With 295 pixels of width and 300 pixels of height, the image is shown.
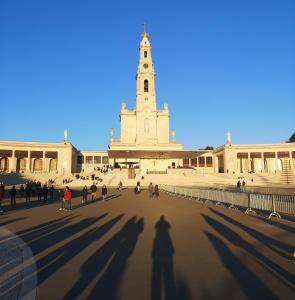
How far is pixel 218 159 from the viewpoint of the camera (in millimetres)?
99750

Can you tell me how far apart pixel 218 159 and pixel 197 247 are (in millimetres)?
92982

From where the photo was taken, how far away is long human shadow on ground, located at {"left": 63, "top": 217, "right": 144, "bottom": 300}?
5.44 meters

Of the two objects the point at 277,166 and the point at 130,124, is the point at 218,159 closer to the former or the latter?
the point at 277,166

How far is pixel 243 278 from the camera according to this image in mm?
6070

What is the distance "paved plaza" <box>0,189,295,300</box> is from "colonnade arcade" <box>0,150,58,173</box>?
8214 centimetres

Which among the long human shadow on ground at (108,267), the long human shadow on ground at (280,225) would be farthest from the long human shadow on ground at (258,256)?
the long human shadow on ground at (108,267)

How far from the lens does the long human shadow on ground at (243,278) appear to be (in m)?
5.23

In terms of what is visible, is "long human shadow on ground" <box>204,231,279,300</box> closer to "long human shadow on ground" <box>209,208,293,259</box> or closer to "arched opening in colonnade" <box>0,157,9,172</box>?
"long human shadow on ground" <box>209,208,293,259</box>

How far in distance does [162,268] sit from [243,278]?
1623mm

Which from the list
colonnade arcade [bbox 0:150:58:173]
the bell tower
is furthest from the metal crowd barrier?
colonnade arcade [bbox 0:150:58:173]

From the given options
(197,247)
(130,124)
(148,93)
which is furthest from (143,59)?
(197,247)

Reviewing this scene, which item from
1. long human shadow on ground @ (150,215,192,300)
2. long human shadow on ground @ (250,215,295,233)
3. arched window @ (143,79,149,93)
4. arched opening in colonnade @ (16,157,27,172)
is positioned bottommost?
long human shadow on ground @ (150,215,192,300)

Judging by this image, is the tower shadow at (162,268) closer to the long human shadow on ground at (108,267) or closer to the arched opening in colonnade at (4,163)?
the long human shadow on ground at (108,267)

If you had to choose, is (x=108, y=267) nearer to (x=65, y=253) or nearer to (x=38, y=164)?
(x=65, y=253)
